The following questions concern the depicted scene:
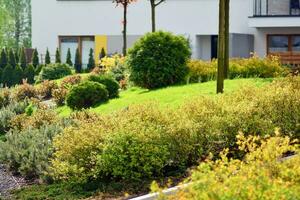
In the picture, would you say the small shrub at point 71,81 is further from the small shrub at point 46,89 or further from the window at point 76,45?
the window at point 76,45

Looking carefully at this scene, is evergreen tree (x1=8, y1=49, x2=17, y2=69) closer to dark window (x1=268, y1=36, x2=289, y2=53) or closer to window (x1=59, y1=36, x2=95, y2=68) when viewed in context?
window (x1=59, y1=36, x2=95, y2=68)

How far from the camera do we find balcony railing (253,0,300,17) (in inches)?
1425

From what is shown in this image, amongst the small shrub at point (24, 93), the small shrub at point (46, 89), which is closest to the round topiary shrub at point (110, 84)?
the small shrub at point (24, 93)

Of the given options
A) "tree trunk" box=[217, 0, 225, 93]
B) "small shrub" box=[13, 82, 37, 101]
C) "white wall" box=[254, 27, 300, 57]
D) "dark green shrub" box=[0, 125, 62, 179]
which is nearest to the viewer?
"dark green shrub" box=[0, 125, 62, 179]

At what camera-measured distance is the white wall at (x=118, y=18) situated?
37.1 metres

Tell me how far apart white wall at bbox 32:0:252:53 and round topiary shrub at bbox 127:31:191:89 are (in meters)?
16.2

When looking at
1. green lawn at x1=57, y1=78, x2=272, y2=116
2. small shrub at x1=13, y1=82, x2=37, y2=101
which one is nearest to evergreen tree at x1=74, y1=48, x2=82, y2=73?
small shrub at x1=13, y1=82, x2=37, y2=101

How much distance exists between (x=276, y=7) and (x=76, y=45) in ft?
35.7

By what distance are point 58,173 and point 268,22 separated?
84.1ft

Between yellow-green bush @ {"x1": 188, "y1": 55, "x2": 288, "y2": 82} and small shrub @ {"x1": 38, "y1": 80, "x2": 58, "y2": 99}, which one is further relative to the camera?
small shrub @ {"x1": 38, "y1": 80, "x2": 58, "y2": 99}

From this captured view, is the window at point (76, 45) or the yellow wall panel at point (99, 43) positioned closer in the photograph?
the yellow wall panel at point (99, 43)

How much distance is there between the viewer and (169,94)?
1778 centimetres

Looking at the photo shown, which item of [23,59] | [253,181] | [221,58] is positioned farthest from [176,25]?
[253,181]

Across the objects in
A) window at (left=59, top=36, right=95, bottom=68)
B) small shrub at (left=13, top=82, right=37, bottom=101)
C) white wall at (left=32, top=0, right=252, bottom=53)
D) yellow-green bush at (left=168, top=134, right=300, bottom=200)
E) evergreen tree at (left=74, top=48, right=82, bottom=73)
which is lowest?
small shrub at (left=13, top=82, right=37, bottom=101)
